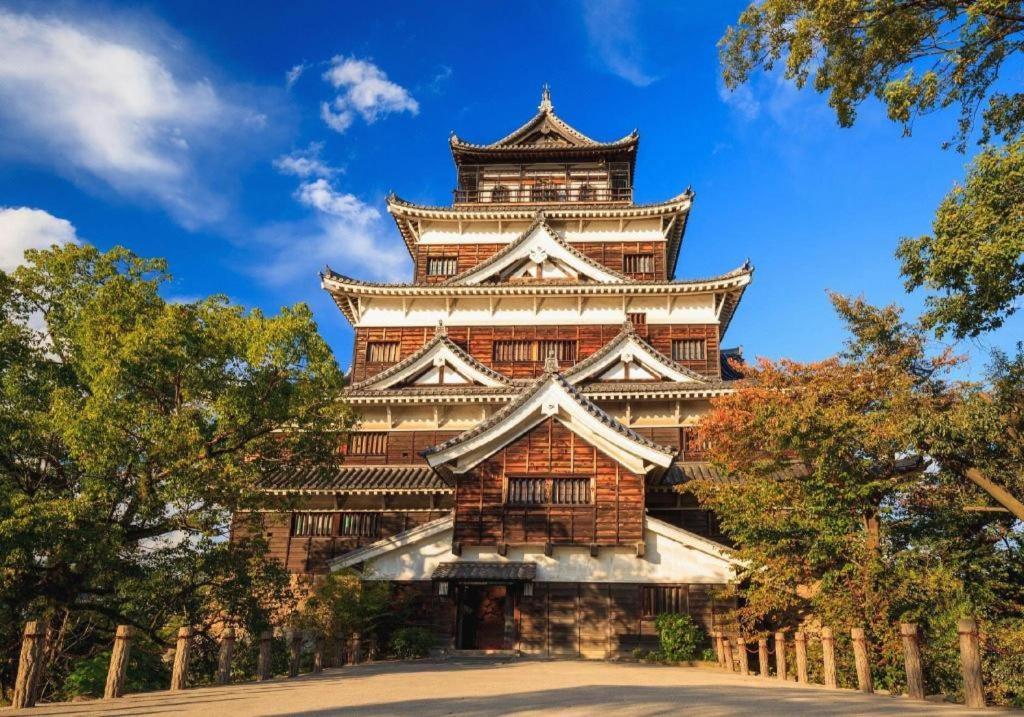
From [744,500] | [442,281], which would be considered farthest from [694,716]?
[442,281]

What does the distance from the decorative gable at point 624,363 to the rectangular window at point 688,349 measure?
1.91 m

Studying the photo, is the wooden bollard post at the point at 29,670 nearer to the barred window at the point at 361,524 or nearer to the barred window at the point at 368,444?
the barred window at the point at 361,524

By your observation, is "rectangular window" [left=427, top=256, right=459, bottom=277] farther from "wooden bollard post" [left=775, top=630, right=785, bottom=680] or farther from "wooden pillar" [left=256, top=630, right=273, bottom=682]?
"wooden bollard post" [left=775, top=630, right=785, bottom=680]

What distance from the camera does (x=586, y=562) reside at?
62.5 ft

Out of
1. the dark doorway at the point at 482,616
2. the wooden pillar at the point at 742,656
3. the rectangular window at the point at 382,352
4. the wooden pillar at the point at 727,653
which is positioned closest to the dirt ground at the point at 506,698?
the wooden pillar at the point at 742,656

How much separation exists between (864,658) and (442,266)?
75.3 feet

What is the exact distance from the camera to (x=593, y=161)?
32531 millimetres

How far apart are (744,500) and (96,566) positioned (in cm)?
1365

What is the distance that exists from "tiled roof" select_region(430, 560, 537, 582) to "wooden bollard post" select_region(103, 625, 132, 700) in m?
8.99

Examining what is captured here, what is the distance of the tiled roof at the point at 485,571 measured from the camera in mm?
18078

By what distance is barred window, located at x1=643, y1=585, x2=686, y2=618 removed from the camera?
1869 centimetres

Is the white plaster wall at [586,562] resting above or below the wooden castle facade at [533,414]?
below

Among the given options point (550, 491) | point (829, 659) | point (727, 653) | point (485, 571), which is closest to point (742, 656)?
point (727, 653)

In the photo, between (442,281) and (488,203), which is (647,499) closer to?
(442,281)
